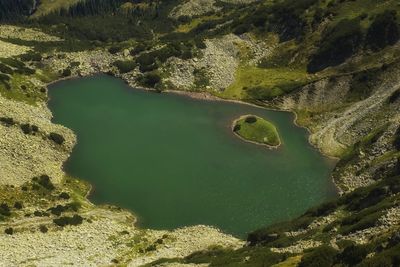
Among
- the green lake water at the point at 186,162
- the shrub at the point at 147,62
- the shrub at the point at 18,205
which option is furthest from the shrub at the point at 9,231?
the shrub at the point at 147,62

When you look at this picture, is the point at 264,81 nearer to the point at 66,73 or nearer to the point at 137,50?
the point at 137,50

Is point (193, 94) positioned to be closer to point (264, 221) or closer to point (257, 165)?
point (257, 165)

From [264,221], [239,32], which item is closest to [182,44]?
[239,32]

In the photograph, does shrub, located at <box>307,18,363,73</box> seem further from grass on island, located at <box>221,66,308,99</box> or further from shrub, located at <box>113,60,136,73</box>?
shrub, located at <box>113,60,136,73</box>

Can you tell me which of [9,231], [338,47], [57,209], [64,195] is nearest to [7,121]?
[64,195]

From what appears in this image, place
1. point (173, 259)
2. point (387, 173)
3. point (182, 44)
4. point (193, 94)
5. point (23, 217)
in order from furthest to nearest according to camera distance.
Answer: point (182, 44), point (193, 94), point (387, 173), point (23, 217), point (173, 259)

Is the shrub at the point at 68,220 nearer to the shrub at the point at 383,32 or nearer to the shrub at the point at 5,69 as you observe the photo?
the shrub at the point at 5,69
